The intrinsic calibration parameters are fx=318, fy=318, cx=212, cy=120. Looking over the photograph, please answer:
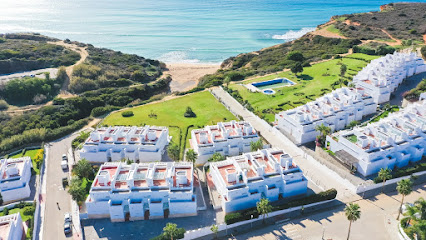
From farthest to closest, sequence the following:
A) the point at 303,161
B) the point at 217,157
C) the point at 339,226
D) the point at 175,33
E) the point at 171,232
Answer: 1. the point at 175,33
2. the point at 303,161
3. the point at 217,157
4. the point at 339,226
5. the point at 171,232

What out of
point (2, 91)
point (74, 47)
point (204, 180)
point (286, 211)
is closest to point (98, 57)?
point (74, 47)

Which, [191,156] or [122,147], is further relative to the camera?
[122,147]

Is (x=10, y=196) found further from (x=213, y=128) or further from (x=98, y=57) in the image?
(x=98, y=57)

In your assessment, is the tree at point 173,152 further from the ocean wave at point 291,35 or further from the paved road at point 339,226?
the ocean wave at point 291,35

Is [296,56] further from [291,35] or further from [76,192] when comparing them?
[76,192]

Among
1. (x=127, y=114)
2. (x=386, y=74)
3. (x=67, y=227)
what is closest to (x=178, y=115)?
(x=127, y=114)

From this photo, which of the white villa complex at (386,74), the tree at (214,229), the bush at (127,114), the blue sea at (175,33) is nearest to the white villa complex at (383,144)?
the white villa complex at (386,74)

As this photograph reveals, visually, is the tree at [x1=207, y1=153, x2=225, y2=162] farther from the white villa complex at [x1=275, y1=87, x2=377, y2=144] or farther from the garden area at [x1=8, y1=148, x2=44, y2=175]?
the garden area at [x1=8, y1=148, x2=44, y2=175]
